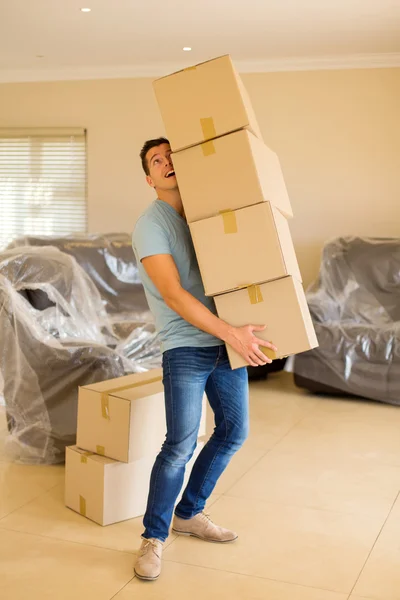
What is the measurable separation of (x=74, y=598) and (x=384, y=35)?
168 inches

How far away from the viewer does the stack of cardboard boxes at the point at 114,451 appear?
262 centimetres

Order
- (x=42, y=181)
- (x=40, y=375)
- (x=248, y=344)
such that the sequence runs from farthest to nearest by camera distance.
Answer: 1. (x=42, y=181)
2. (x=40, y=375)
3. (x=248, y=344)

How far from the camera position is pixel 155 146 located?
2283 millimetres

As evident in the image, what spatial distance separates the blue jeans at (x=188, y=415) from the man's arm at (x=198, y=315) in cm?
10

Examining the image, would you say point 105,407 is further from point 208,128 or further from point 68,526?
point 208,128

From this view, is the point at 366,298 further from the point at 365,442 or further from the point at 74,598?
the point at 74,598

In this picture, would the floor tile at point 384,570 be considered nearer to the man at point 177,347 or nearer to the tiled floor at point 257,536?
the tiled floor at point 257,536

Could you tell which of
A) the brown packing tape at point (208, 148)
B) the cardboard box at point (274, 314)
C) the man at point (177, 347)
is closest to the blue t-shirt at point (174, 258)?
the man at point (177, 347)

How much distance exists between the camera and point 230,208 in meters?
2.17

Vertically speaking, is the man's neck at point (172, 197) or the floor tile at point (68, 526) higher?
the man's neck at point (172, 197)

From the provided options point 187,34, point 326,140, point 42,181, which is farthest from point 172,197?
point 42,181

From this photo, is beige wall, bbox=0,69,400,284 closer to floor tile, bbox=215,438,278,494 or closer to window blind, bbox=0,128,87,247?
window blind, bbox=0,128,87,247

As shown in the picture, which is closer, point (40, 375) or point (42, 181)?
point (40, 375)

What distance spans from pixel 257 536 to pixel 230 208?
1161mm
